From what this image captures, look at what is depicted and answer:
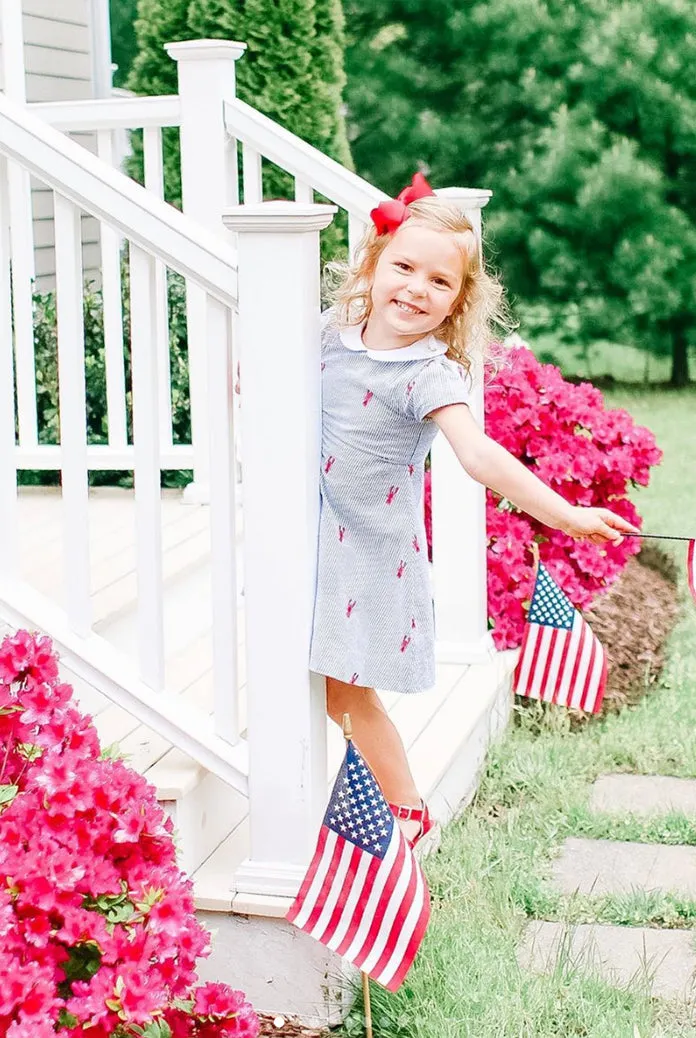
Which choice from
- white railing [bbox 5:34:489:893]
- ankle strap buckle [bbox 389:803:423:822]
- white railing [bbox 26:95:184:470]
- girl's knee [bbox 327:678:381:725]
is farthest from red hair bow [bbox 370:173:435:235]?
white railing [bbox 26:95:184:470]

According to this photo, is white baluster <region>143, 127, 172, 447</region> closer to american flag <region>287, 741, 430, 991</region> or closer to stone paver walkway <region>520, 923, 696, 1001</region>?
stone paver walkway <region>520, 923, 696, 1001</region>

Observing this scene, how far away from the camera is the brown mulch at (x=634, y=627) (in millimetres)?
4719

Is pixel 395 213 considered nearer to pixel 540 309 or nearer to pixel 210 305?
pixel 210 305

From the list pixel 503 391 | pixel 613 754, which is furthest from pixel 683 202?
pixel 613 754

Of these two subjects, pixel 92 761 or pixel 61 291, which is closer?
pixel 92 761

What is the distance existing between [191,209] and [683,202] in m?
9.04

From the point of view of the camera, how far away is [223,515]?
2.71 meters

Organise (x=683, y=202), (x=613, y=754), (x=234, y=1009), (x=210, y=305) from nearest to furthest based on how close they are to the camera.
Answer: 1. (x=234, y=1009)
2. (x=210, y=305)
3. (x=613, y=754)
4. (x=683, y=202)

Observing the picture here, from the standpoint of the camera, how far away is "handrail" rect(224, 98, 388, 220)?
4.11 metres

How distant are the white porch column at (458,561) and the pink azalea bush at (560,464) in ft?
1.69

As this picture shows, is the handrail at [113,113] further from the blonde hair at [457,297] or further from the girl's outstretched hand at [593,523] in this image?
the girl's outstretched hand at [593,523]

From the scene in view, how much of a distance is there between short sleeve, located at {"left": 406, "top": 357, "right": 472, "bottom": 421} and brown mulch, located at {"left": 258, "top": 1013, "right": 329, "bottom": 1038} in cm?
110

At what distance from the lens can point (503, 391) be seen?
502 cm

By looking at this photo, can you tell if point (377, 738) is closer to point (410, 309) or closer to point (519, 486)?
point (519, 486)
